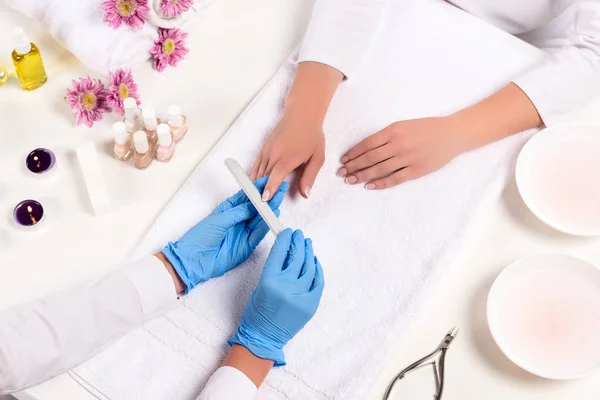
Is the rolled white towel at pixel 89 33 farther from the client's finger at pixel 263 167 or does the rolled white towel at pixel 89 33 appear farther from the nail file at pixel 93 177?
the client's finger at pixel 263 167

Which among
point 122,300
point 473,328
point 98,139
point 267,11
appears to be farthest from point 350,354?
point 267,11

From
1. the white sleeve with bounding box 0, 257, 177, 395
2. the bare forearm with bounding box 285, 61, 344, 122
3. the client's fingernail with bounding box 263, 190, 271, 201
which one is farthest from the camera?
the bare forearm with bounding box 285, 61, 344, 122

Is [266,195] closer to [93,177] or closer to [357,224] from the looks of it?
[357,224]

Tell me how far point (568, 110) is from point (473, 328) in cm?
42

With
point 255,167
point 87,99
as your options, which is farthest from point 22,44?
point 255,167

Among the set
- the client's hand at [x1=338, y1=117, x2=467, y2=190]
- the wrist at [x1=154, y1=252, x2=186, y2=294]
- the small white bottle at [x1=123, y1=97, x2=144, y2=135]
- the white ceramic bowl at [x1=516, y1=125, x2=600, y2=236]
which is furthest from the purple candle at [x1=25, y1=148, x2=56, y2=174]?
the white ceramic bowl at [x1=516, y1=125, x2=600, y2=236]

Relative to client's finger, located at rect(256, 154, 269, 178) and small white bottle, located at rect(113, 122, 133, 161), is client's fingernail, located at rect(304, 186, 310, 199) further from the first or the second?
small white bottle, located at rect(113, 122, 133, 161)

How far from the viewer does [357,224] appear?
3.17 ft

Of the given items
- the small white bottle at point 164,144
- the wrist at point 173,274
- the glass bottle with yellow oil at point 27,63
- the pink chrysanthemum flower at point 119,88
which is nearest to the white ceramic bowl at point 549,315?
the wrist at point 173,274

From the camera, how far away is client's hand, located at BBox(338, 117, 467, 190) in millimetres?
1000

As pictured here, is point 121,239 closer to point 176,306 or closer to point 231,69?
point 176,306

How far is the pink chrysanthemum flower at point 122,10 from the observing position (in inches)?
41.3

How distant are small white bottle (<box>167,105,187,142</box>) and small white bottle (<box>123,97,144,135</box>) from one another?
5 centimetres

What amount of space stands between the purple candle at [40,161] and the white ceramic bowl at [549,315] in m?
0.67
